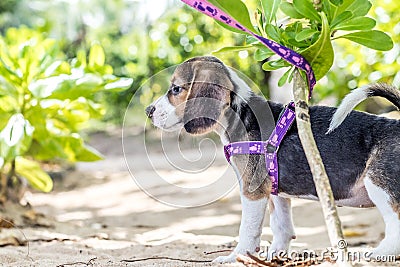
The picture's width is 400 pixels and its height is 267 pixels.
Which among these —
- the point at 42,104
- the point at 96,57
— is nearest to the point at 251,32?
the point at 42,104

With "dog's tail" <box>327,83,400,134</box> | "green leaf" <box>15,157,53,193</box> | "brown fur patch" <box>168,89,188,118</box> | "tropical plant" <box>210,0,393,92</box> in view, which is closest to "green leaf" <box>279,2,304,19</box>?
"tropical plant" <box>210,0,393,92</box>

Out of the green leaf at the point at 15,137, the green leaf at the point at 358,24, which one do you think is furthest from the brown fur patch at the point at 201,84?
the green leaf at the point at 15,137

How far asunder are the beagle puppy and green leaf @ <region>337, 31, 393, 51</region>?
210 mm

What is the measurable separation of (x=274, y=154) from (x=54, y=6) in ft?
44.9

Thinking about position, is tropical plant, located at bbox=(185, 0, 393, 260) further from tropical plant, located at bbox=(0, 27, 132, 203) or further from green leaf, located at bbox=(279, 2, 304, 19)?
tropical plant, located at bbox=(0, 27, 132, 203)

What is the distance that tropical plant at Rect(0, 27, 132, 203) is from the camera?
4031mm

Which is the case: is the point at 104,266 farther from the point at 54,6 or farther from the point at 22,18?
the point at 54,6

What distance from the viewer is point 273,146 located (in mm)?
2355

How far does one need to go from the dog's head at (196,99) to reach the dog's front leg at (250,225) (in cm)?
36

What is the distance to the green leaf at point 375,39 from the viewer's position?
209 centimetres

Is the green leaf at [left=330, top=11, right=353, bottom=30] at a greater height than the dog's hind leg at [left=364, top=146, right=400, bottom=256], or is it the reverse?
the green leaf at [left=330, top=11, right=353, bottom=30]

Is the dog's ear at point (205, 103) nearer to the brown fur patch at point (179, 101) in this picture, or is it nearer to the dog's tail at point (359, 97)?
the brown fur patch at point (179, 101)

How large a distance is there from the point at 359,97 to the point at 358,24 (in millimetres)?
306

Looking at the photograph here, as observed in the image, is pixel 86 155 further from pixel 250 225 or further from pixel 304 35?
pixel 304 35
